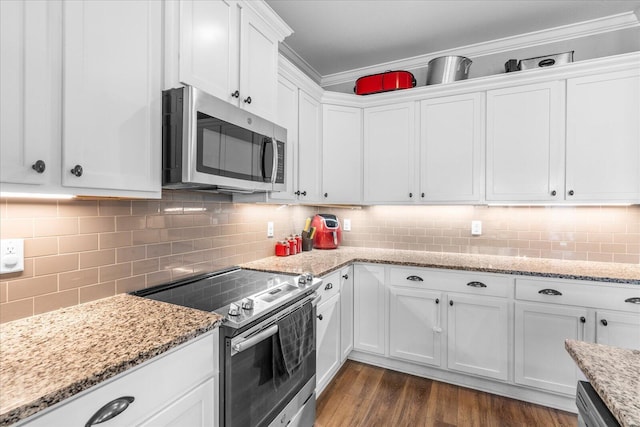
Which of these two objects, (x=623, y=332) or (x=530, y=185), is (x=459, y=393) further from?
(x=530, y=185)

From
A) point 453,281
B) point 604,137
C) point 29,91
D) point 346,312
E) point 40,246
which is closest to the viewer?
point 29,91

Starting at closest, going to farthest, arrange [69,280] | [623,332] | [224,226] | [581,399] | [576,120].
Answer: [581,399] → [69,280] → [623,332] → [224,226] → [576,120]

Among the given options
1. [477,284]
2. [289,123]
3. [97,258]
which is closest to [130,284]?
[97,258]

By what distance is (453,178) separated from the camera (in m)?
2.62

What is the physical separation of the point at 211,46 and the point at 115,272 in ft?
3.77

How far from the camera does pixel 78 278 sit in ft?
4.30

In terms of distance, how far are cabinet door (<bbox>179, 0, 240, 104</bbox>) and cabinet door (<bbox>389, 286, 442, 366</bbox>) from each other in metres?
1.86

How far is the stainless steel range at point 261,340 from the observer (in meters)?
1.23

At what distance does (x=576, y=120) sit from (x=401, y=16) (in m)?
1.45

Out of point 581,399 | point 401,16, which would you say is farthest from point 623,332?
point 401,16

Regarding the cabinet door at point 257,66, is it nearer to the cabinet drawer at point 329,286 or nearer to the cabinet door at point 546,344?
the cabinet drawer at point 329,286

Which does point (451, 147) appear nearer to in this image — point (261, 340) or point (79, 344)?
point (261, 340)

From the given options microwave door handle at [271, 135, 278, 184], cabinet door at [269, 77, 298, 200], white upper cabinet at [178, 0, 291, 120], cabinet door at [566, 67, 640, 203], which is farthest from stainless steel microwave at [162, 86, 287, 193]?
cabinet door at [566, 67, 640, 203]

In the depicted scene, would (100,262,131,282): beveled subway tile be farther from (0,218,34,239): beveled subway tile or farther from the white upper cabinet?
the white upper cabinet
